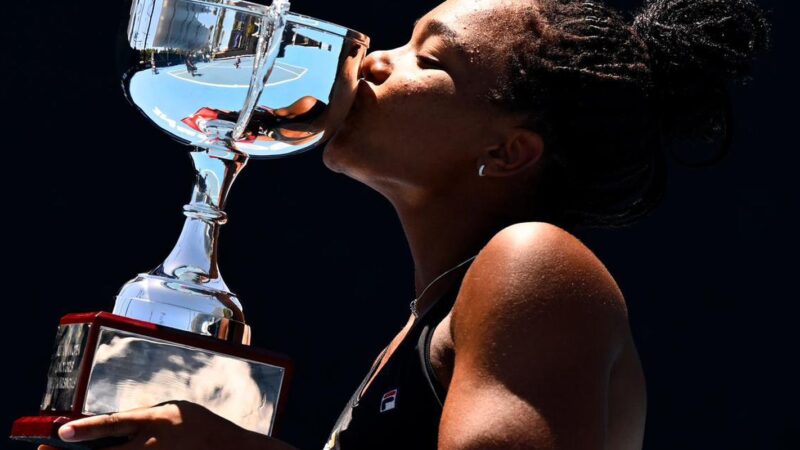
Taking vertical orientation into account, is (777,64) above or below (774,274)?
above

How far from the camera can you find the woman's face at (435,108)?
5.97ft

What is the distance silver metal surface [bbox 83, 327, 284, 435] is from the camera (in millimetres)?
1634

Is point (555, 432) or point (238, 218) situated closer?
point (555, 432)

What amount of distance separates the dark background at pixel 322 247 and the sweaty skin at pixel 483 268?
153cm

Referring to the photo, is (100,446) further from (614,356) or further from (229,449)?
(614,356)

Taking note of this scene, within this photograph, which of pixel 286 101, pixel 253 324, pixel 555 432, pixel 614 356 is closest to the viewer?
pixel 555 432

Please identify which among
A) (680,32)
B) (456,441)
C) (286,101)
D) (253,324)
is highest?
(680,32)

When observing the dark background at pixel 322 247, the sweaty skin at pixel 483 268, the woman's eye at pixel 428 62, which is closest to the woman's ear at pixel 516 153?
the sweaty skin at pixel 483 268

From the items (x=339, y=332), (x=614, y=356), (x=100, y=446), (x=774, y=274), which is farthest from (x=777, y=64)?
(x=100, y=446)

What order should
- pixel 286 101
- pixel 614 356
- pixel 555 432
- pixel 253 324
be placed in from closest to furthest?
pixel 555 432
pixel 614 356
pixel 286 101
pixel 253 324

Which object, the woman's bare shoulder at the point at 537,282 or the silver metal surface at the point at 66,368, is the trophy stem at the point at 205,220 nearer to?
the silver metal surface at the point at 66,368

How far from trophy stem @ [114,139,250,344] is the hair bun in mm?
534

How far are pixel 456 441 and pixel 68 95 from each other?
2.24 metres

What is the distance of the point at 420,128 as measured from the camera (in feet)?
5.98
